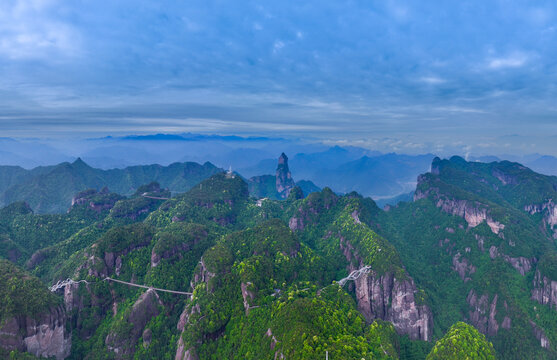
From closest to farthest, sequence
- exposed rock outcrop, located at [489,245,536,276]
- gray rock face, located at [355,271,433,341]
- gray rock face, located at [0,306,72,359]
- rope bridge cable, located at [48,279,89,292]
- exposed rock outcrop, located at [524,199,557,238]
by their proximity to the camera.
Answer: gray rock face, located at [0,306,72,359] → rope bridge cable, located at [48,279,89,292] → gray rock face, located at [355,271,433,341] → exposed rock outcrop, located at [489,245,536,276] → exposed rock outcrop, located at [524,199,557,238]

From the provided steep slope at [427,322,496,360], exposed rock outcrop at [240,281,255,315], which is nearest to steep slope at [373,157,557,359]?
steep slope at [427,322,496,360]

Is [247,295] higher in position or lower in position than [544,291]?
higher

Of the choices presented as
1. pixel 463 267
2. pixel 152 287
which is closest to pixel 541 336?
pixel 463 267

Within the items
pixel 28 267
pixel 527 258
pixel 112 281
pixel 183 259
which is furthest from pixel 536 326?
pixel 28 267

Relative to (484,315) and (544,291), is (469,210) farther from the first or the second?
(484,315)

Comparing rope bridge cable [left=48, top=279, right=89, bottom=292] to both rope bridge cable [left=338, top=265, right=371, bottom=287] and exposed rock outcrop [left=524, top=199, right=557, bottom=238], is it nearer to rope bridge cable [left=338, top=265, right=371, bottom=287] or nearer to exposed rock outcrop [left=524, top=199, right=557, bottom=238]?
rope bridge cable [left=338, top=265, right=371, bottom=287]

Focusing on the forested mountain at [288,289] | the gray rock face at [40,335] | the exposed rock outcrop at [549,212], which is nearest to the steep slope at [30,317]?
the gray rock face at [40,335]

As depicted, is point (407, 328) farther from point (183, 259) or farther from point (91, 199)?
point (91, 199)

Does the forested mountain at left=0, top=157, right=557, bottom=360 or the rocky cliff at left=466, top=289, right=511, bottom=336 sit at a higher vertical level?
the forested mountain at left=0, top=157, right=557, bottom=360
